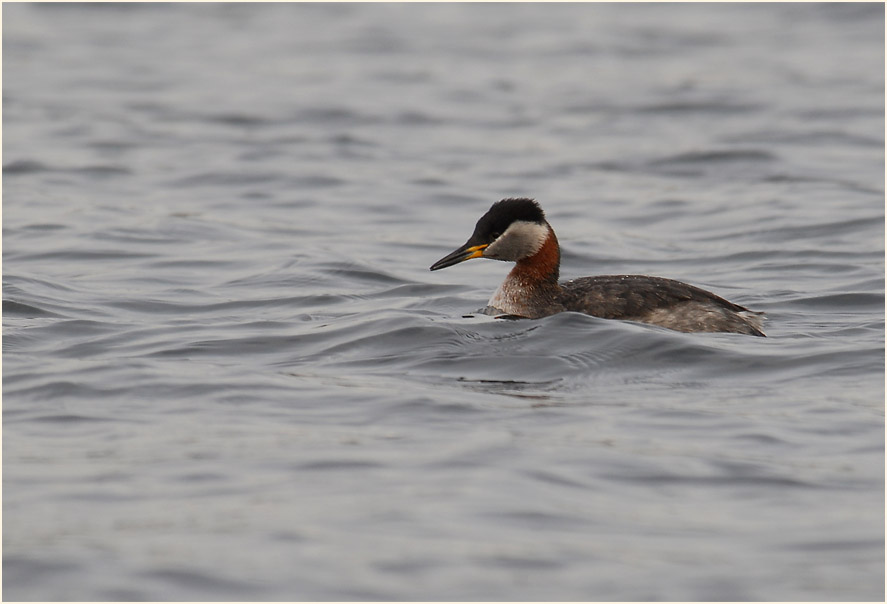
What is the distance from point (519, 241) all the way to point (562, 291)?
1.80 ft

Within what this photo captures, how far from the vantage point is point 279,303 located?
488 inches

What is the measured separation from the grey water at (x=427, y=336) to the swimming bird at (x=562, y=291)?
0.89 feet

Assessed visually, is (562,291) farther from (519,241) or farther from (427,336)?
(427,336)

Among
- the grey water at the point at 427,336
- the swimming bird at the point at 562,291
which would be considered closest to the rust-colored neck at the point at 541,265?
the swimming bird at the point at 562,291

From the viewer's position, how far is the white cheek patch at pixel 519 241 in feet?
37.2

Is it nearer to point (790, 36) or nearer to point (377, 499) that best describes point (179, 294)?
point (377, 499)

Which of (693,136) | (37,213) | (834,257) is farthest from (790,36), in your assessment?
(37,213)

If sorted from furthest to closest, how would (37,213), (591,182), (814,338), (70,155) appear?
(70,155), (591,182), (37,213), (814,338)

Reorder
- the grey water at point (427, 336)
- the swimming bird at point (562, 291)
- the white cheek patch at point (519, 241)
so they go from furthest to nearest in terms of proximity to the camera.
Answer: the white cheek patch at point (519, 241) < the swimming bird at point (562, 291) < the grey water at point (427, 336)

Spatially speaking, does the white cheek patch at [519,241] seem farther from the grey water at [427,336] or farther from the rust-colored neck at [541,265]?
the grey water at [427,336]

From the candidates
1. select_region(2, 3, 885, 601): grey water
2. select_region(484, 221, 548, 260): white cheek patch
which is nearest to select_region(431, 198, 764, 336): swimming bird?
select_region(484, 221, 548, 260): white cheek patch

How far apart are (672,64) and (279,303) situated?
15819 millimetres

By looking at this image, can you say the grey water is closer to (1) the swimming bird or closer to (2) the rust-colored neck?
(1) the swimming bird

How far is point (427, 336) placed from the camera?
10.5 metres
